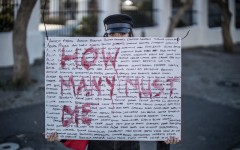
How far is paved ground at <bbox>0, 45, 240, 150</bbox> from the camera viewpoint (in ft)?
19.9

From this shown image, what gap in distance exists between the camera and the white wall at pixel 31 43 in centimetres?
1169

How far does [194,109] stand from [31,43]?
6.50 metres

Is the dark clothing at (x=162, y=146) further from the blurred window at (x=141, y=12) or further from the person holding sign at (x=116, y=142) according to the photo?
the blurred window at (x=141, y=12)

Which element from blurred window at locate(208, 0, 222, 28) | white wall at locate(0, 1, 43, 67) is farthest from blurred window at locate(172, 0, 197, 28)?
white wall at locate(0, 1, 43, 67)

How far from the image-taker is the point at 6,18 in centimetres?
1168

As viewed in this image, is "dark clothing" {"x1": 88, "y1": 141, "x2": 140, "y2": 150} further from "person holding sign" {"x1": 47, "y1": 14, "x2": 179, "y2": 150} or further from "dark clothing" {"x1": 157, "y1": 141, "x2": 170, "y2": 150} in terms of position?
"dark clothing" {"x1": 157, "y1": 141, "x2": 170, "y2": 150}

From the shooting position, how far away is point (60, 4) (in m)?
19.4

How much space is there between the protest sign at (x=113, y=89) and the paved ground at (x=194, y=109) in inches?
115

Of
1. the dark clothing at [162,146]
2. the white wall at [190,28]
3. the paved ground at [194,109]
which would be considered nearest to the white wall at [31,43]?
the paved ground at [194,109]

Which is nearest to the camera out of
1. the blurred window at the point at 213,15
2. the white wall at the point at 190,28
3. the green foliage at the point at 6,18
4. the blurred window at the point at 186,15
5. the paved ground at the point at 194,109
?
the paved ground at the point at 194,109

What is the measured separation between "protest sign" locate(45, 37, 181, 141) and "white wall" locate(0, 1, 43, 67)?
30.5 ft

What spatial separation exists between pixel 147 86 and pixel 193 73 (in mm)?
8886

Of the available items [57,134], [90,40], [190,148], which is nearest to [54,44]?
[90,40]

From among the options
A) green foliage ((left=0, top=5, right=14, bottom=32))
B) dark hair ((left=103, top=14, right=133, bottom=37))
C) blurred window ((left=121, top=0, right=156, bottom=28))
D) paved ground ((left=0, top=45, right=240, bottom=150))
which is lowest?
paved ground ((left=0, top=45, right=240, bottom=150))
